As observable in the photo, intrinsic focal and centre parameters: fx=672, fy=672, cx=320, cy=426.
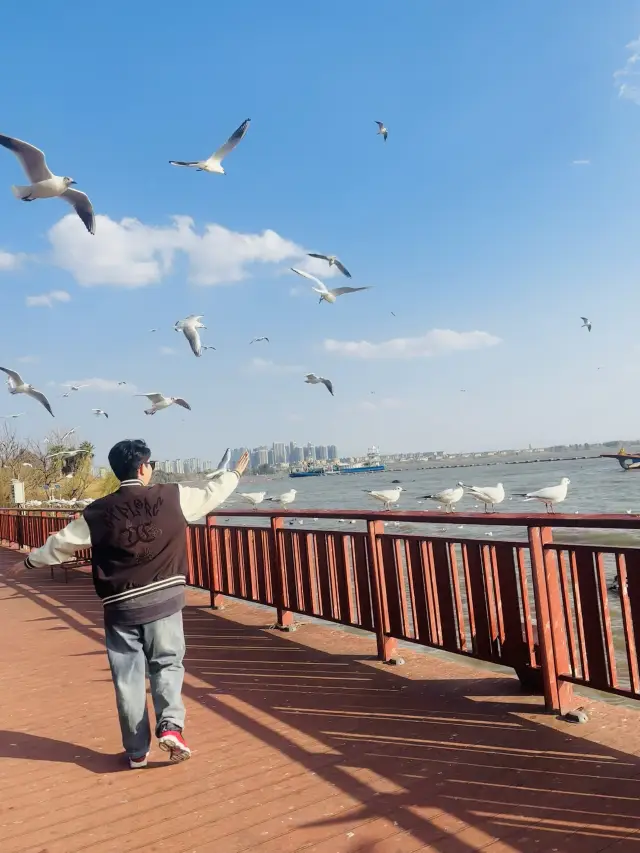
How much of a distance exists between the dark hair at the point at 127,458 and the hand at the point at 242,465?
60cm

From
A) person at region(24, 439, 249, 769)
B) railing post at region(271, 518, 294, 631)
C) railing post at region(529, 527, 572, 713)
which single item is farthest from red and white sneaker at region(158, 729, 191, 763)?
railing post at region(271, 518, 294, 631)

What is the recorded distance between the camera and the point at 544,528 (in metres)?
3.81

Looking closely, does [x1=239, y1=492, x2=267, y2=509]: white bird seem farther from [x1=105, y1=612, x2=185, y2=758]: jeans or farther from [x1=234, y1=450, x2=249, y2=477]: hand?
[x1=105, y1=612, x2=185, y2=758]: jeans

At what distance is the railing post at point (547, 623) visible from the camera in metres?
3.74

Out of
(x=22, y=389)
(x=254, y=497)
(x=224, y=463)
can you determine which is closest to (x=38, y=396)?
(x=22, y=389)

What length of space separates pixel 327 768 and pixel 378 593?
5.70 feet

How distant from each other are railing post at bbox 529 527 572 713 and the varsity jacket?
196 cm

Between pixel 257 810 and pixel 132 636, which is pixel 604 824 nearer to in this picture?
pixel 257 810

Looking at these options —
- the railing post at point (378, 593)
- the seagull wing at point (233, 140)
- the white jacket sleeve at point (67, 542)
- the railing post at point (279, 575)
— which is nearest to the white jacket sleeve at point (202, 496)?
the white jacket sleeve at point (67, 542)

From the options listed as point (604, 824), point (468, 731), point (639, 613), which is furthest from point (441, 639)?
point (604, 824)

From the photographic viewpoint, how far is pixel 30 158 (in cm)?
966

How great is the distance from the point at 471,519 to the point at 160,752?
2.20 m

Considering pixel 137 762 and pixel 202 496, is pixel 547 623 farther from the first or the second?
pixel 137 762

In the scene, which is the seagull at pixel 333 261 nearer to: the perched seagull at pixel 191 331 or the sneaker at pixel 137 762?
the perched seagull at pixel 191 331
